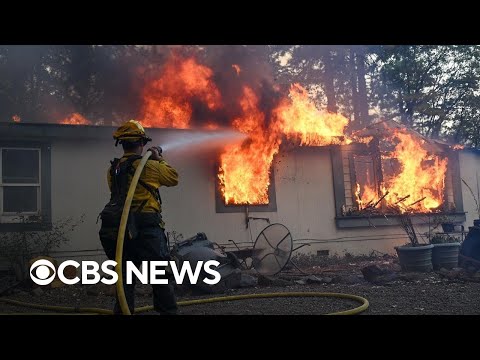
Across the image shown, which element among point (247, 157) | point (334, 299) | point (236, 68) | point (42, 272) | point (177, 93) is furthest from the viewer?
point (236, 68)

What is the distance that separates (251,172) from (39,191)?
4520 millimetres

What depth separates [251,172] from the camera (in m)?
10.8

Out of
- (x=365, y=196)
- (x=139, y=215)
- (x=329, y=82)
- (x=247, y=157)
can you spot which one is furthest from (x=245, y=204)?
(x=329, y=82)

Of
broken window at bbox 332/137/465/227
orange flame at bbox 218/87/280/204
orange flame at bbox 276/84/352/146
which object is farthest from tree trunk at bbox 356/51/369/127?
orange flame at bbox 218/87/280/204

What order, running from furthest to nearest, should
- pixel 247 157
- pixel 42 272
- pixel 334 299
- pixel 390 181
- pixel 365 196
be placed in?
pixel 390 181
pixel 365 196
pixel 247 157
pixel 42 272
pixel 334 299

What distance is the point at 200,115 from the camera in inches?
417

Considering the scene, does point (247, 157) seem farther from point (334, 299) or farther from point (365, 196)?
point (334, 299)

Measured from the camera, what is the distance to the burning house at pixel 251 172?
9570mm

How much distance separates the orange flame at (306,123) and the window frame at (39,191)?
504cm

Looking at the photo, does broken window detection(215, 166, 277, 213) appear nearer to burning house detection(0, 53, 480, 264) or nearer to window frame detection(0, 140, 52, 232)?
burning house detection(0, 53, 480, 264)

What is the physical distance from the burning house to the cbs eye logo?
0.51 m

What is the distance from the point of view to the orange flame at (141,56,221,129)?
1077 cm
